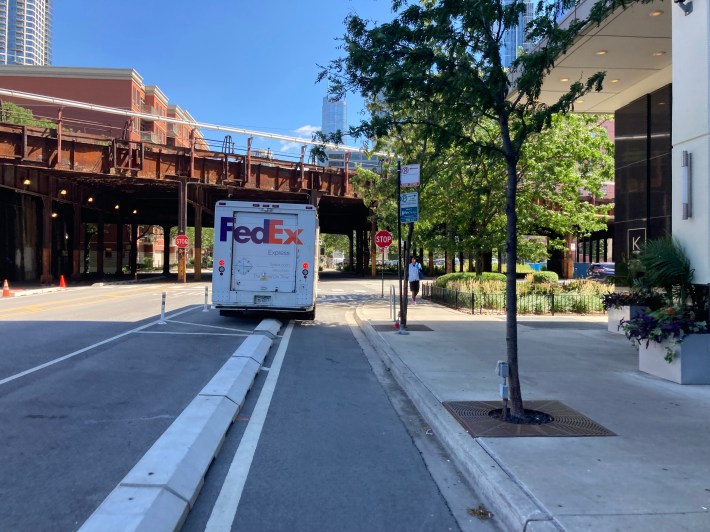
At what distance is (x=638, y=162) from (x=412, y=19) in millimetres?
9228

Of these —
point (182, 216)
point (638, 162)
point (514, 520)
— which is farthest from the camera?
point (182, 216)

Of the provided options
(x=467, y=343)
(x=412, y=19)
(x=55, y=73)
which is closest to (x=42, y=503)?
(x=412, y=19)

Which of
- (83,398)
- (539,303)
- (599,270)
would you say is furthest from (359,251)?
(83,398)

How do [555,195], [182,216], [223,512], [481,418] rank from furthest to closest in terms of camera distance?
[182,216], [555,195], [481,418], [223,512]

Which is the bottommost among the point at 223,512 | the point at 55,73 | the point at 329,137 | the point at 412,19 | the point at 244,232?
the point at 223,512

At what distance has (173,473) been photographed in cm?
430

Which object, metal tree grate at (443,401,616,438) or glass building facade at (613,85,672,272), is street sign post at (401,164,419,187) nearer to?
glass building facade at (613,85,672,272)

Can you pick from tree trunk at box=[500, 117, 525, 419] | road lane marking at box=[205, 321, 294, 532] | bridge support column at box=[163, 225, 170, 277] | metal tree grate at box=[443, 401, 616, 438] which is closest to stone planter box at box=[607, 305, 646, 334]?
metal tree grate at box=[443, 401, 616, 438]

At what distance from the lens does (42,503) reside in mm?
4086

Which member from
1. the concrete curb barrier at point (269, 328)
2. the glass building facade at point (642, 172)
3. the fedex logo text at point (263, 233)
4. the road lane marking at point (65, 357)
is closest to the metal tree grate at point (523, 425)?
the road lane marking at point (65, 357)

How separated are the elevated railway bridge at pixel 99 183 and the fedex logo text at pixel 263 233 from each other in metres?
21.0

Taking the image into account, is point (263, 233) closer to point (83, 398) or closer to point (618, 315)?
point (83, 398)

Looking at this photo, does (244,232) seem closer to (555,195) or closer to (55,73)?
(555,195)

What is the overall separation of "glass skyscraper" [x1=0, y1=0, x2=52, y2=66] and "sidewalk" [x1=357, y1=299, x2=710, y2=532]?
588 feet
